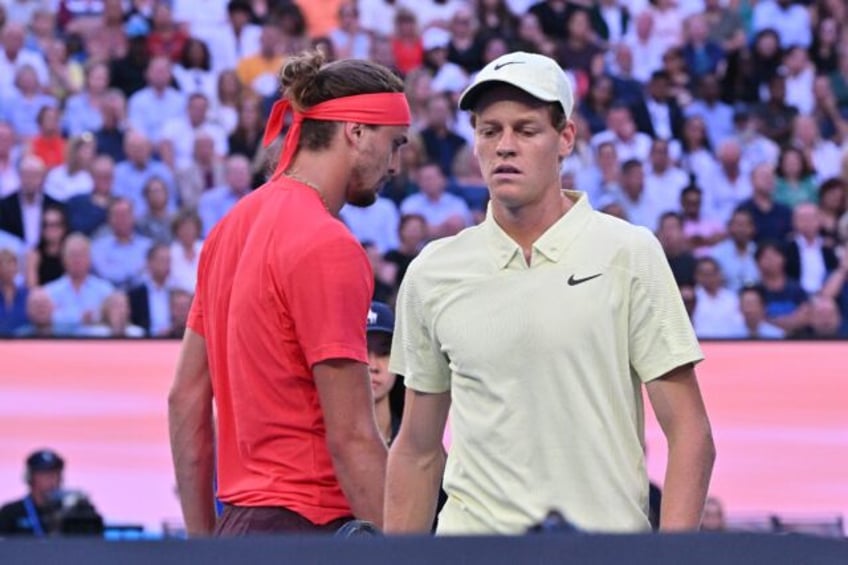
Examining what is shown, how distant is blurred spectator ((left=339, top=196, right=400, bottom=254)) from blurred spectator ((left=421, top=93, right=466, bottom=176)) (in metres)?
0.78

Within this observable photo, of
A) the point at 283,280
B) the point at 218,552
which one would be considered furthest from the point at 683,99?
the point at 218,552

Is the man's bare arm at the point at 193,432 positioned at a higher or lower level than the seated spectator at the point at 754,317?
higher

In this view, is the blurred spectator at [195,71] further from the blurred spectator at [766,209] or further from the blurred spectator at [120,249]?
the blurred spectator at [766,209]

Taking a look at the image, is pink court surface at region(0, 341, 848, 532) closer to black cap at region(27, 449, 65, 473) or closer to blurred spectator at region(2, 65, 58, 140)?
black cap at region(27, 449, 65, 473)

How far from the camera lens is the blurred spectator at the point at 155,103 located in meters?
12.6

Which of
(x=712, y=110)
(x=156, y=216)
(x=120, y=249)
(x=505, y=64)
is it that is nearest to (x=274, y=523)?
(x=505, y=64)

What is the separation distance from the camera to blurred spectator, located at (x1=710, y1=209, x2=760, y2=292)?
11539 mm

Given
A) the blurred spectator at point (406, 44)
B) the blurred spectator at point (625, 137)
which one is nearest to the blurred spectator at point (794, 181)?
the blurred spectator at point (625, 137)

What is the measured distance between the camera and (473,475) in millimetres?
3537

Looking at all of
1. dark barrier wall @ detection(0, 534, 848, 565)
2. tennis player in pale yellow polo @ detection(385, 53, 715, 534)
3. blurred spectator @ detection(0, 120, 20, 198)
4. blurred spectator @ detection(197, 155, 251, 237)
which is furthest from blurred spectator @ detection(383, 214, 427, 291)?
dark barrier wall @ detection(0, 534, 848, 565)

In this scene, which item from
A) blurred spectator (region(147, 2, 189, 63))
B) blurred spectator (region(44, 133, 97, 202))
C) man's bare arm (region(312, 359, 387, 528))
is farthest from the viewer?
blurred spectator (region(147, 2, 189, 63))

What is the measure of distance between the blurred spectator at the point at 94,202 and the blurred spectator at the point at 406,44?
8.33ft

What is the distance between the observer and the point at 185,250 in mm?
11281

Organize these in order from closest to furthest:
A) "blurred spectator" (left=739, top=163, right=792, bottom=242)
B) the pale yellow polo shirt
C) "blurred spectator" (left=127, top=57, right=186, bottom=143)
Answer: the pale yellow polo shirt
"blurred spectator" (left=739, top=163, right=792, bottom=242)
"blurred spectator" (left=127, top=57, right=186, bottom=143)
